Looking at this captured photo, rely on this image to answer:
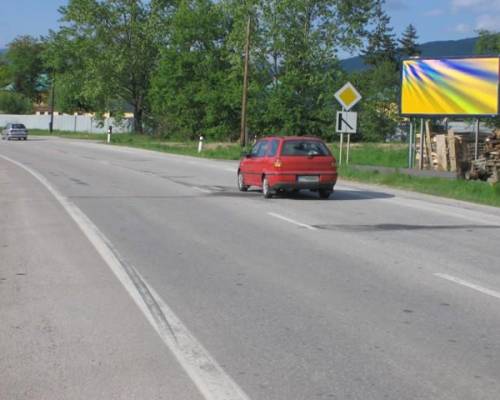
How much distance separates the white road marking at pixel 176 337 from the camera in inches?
206

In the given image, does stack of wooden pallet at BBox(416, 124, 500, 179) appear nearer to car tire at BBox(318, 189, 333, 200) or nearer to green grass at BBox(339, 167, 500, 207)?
green grass at BBox(339, 167, 500, 207)

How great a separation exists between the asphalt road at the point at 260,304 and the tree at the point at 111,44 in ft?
197

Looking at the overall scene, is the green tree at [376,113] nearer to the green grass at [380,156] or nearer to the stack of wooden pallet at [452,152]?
the green grass at [380,156]

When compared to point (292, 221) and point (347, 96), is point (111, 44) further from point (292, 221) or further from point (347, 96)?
point (292, 221)

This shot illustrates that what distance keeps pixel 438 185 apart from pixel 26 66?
5080 inches

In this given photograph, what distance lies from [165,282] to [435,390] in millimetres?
4102

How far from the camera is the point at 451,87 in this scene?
30.9 metres

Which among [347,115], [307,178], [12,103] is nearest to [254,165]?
[307,178]

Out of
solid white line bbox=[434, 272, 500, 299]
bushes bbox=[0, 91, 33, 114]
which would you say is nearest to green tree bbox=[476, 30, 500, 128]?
solid white line bbox=[434, 272, 500, 299]

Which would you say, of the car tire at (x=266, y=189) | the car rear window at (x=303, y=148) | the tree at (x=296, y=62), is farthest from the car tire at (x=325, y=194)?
the tree at (x=296, y=62)

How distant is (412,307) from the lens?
7629 millimetres

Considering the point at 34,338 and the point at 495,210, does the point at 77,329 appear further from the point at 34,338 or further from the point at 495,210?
the point at 495,210

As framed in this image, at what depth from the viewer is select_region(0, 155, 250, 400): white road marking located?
524 centimetres

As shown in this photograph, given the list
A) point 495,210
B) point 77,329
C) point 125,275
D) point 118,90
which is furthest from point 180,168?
point 118,90
